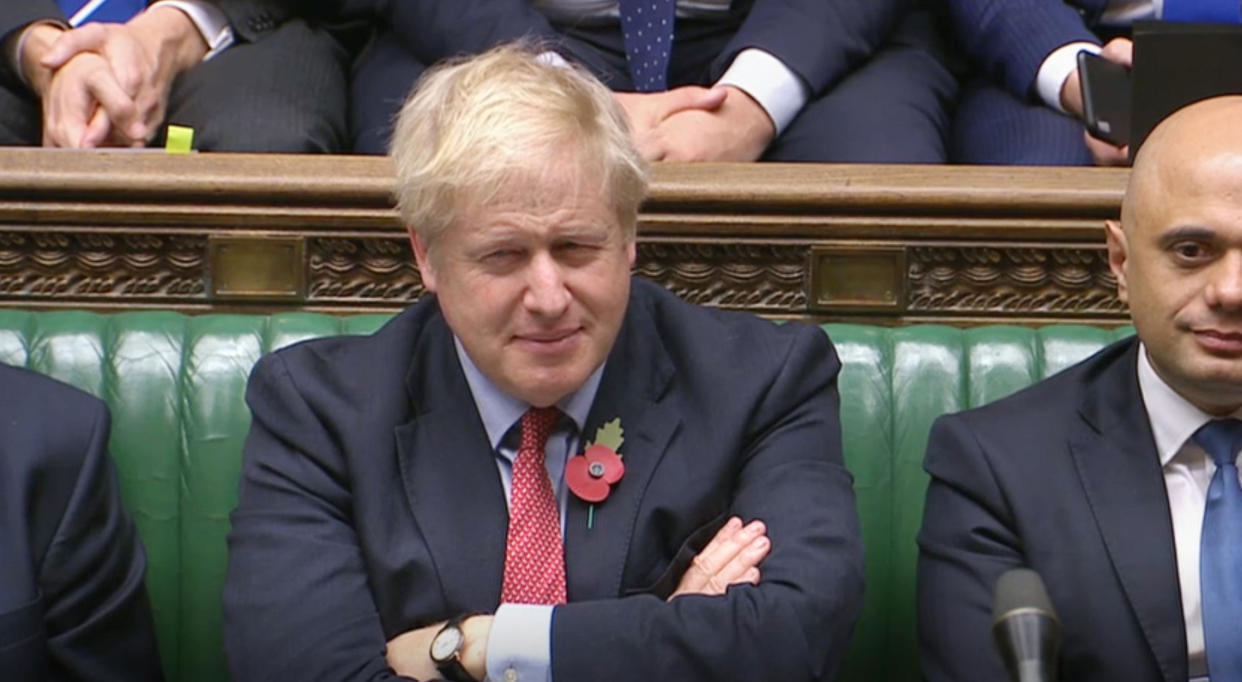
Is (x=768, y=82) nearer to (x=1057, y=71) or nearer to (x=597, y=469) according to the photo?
(x=1057, y=71)

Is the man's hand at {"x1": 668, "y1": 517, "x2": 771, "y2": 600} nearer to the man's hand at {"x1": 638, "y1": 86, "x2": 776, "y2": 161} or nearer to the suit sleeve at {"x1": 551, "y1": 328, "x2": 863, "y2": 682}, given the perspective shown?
the suit sleeve at {"x1": 551, "y1": 328, "x2": 863, "y2": 682}

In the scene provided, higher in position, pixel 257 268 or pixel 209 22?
pixel 209 22

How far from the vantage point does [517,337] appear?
68.4 inches

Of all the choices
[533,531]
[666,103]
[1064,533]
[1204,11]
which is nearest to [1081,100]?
[1204,11]

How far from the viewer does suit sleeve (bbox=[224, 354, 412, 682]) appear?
1676mm

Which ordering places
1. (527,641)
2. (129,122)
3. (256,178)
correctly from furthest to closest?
(129,122) → (256,178) → (527,641)

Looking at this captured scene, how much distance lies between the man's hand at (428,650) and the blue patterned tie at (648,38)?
924 mm

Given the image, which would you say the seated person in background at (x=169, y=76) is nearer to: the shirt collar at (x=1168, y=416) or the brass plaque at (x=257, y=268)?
the brass plaque at (x=257, y=268)

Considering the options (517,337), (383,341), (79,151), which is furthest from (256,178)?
(517,337)

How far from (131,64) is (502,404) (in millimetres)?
842

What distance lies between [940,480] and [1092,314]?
470mm

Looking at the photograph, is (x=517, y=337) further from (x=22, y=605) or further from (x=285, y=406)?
(x=22, y=605)

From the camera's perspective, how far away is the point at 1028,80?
2.46m

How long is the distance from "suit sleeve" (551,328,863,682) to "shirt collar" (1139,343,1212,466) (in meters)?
0.29
